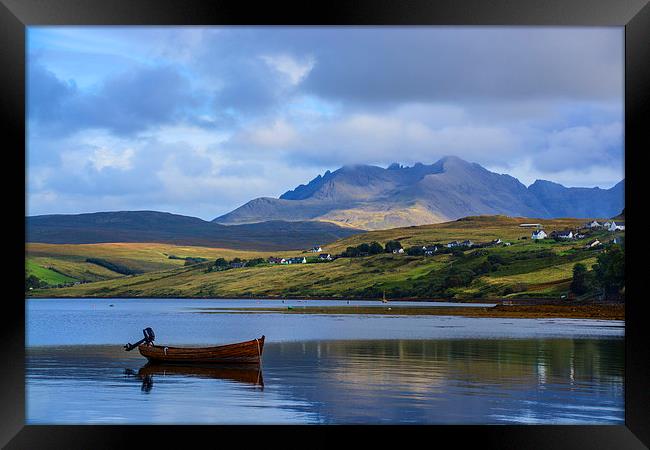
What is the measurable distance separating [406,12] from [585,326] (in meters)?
42.4

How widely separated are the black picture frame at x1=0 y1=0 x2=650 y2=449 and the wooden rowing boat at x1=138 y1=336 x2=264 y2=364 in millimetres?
16552

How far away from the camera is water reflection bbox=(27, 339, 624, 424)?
15359 mm

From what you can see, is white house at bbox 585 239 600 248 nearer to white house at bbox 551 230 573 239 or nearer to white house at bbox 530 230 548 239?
white house at bbox 551 230 573 239

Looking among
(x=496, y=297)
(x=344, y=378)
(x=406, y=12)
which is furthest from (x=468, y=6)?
(x=496, y=297)

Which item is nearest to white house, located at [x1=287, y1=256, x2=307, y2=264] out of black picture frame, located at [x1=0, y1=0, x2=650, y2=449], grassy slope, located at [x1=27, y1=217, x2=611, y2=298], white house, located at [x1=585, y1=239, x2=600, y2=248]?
grassy slope, located at [x1=27, y1=217, x2=611, y2=298]

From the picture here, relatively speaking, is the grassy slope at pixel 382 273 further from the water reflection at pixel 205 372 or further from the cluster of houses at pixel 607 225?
the water reflection at pixel 205 372

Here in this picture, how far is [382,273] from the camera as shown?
359ft

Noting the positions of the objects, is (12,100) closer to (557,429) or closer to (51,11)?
(51,11)

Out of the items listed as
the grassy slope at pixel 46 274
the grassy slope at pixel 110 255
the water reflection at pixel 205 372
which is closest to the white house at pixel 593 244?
the grassy slope at pixel 110 255

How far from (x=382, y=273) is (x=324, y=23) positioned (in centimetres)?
10142

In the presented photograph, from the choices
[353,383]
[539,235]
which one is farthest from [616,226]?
[353,383]

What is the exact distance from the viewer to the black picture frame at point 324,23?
8.35 meters

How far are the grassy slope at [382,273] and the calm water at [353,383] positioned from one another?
47.6 m

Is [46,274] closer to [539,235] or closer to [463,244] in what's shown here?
[463,244]
